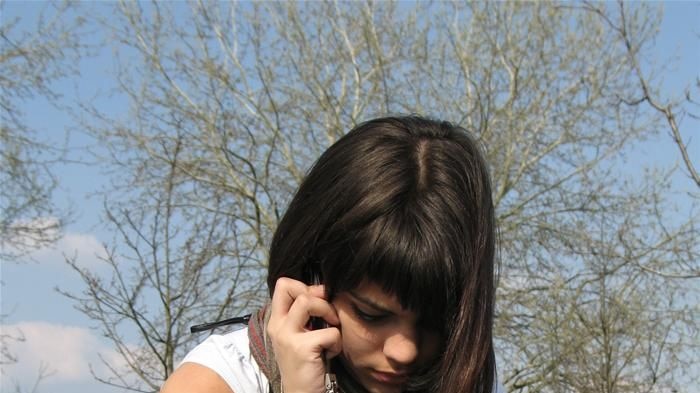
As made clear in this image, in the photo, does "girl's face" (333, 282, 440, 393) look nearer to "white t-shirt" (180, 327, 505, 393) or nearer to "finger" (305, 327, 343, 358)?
"finger" (305, 327, 343, 358)

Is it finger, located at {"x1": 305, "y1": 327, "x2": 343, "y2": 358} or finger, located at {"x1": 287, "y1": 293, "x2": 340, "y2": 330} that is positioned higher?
finger, located at {"x1": 287, "y1": 293, "x2": 340, "y2": 330}

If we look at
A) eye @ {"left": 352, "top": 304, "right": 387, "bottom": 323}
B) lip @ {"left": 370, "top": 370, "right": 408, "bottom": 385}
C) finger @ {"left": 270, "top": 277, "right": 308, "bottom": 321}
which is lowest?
lip @ {"left": 370, "top": 370, "right": 408, "bottom": 385}

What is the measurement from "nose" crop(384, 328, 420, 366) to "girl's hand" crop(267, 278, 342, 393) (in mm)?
112

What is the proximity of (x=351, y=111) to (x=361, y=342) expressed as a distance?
1210 centimetres

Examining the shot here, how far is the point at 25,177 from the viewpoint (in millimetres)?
10859

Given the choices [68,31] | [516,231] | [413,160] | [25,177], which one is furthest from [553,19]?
[413,160]

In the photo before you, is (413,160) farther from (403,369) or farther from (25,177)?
(25,177)

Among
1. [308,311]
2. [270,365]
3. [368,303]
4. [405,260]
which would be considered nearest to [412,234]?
[405,260]

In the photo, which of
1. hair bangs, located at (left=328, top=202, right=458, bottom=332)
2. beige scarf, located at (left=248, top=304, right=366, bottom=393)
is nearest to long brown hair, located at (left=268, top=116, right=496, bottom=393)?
hair bangs, located at (left=328, top=202, right=458, bottom=332)

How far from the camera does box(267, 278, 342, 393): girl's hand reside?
183cm

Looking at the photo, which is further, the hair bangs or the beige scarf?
the beige scarf

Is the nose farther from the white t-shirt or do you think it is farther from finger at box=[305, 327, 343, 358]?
the white t-shirt

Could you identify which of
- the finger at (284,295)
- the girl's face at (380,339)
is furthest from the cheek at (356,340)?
the finger at (284,295)

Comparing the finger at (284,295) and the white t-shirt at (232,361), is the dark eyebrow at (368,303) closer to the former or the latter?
the finger at (284,295)
